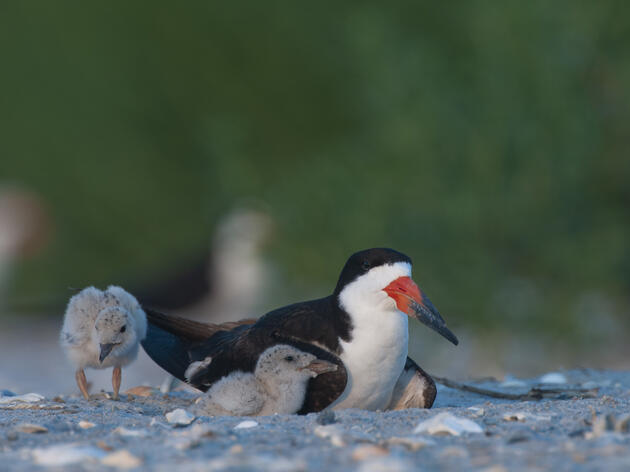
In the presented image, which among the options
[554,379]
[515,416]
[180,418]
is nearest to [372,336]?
[515,416]

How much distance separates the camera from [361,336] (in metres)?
3.99

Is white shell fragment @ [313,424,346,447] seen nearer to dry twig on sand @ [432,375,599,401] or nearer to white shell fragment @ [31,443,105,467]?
white shell fragment @ [31,443,105,467]

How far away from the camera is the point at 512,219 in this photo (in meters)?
10.3

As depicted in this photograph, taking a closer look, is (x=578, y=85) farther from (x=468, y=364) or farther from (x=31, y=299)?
(x=31, y=299)

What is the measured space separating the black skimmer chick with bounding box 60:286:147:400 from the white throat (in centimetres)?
131

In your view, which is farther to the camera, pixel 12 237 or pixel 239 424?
pixel 12 237

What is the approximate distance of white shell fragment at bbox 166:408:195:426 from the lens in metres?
3.71

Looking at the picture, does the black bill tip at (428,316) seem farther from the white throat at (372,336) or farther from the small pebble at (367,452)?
the small pebble at (367,452)

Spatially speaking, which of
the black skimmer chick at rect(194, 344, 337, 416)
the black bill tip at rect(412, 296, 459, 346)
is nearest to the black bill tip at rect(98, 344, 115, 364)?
the black skimmer chick at rect(194, 344, 337, 416)

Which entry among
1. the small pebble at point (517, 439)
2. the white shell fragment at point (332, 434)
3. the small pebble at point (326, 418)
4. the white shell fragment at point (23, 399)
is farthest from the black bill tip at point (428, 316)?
the white shell fragment at point (23, 399)

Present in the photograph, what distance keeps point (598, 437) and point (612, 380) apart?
8.73ft

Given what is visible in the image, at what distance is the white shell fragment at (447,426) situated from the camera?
3.23 meters

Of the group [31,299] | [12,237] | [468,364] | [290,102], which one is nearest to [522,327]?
[468,364]

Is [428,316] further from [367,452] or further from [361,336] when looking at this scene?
[367,452]
